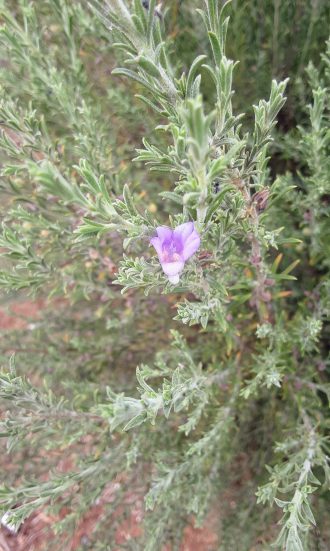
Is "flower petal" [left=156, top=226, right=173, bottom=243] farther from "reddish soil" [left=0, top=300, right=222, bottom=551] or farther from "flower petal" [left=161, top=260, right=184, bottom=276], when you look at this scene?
"reddish soil" [left=0, top=300, right=222, bottom=551]

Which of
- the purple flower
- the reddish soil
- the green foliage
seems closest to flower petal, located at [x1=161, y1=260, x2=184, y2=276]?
the purple flower

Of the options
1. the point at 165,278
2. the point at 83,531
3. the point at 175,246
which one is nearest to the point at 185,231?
the point at 175,246

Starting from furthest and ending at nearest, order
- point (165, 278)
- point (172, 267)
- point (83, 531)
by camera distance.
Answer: point (83, 531) → point (165, 278) → point (172, 267)

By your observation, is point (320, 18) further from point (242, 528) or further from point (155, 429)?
point (242, 528)

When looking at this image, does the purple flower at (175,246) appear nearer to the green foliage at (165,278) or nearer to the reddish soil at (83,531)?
the green foliage at (165,278)

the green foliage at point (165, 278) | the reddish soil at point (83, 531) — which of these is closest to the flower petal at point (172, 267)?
the green foliage at point (165, 278)

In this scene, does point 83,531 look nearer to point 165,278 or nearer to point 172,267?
point 165,278
